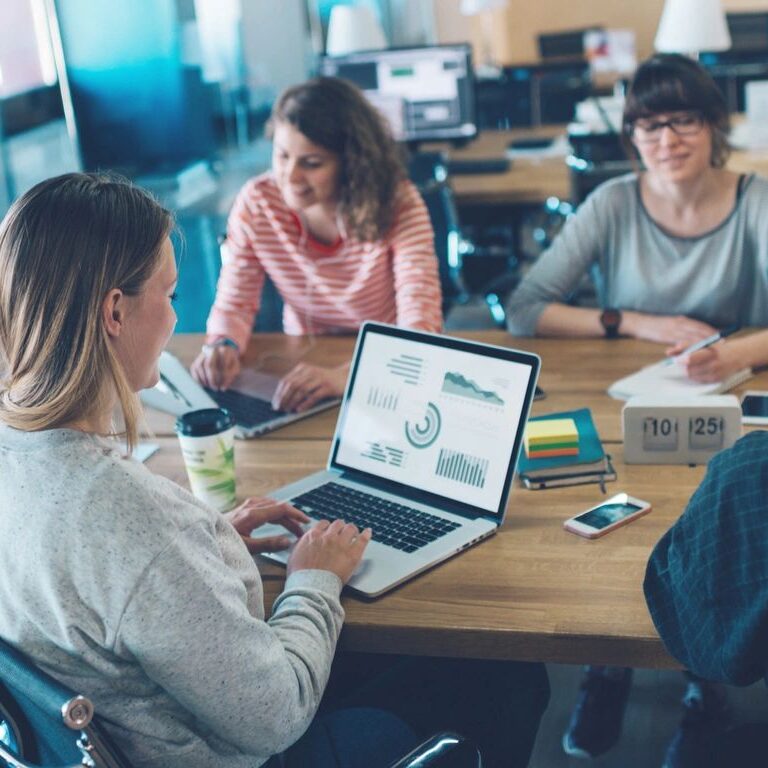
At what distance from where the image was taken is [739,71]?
5.61 m

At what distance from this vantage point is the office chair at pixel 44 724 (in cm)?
95

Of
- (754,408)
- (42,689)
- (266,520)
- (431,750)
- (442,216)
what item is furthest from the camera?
(442,216)

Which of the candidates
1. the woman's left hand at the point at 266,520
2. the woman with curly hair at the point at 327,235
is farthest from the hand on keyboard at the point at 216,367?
the woman's left hand at the point at 266,520

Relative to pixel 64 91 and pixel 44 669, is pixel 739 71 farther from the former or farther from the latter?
pixel 44 669

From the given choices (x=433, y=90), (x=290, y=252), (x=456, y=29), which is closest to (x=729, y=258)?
(x=290, y=252)

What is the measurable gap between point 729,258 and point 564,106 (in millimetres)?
3751

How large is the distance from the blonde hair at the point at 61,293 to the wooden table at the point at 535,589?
45cm

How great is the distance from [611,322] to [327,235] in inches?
26.6

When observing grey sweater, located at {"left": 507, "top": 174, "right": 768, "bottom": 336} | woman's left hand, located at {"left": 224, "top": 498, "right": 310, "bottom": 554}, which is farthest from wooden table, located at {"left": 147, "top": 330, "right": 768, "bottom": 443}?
woman's left hand, located at {"left": 224, "top": 498, "right": 310, "bottom": 554}

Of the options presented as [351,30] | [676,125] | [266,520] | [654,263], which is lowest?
[266,520]

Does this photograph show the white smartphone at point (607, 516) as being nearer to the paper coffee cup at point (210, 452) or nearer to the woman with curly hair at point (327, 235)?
the paper coffee cup at point (210, 452)

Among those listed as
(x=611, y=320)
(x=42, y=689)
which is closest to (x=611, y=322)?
(x=611, y=320)

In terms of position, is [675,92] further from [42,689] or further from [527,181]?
[527,181]

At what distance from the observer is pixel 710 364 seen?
6.23ft
